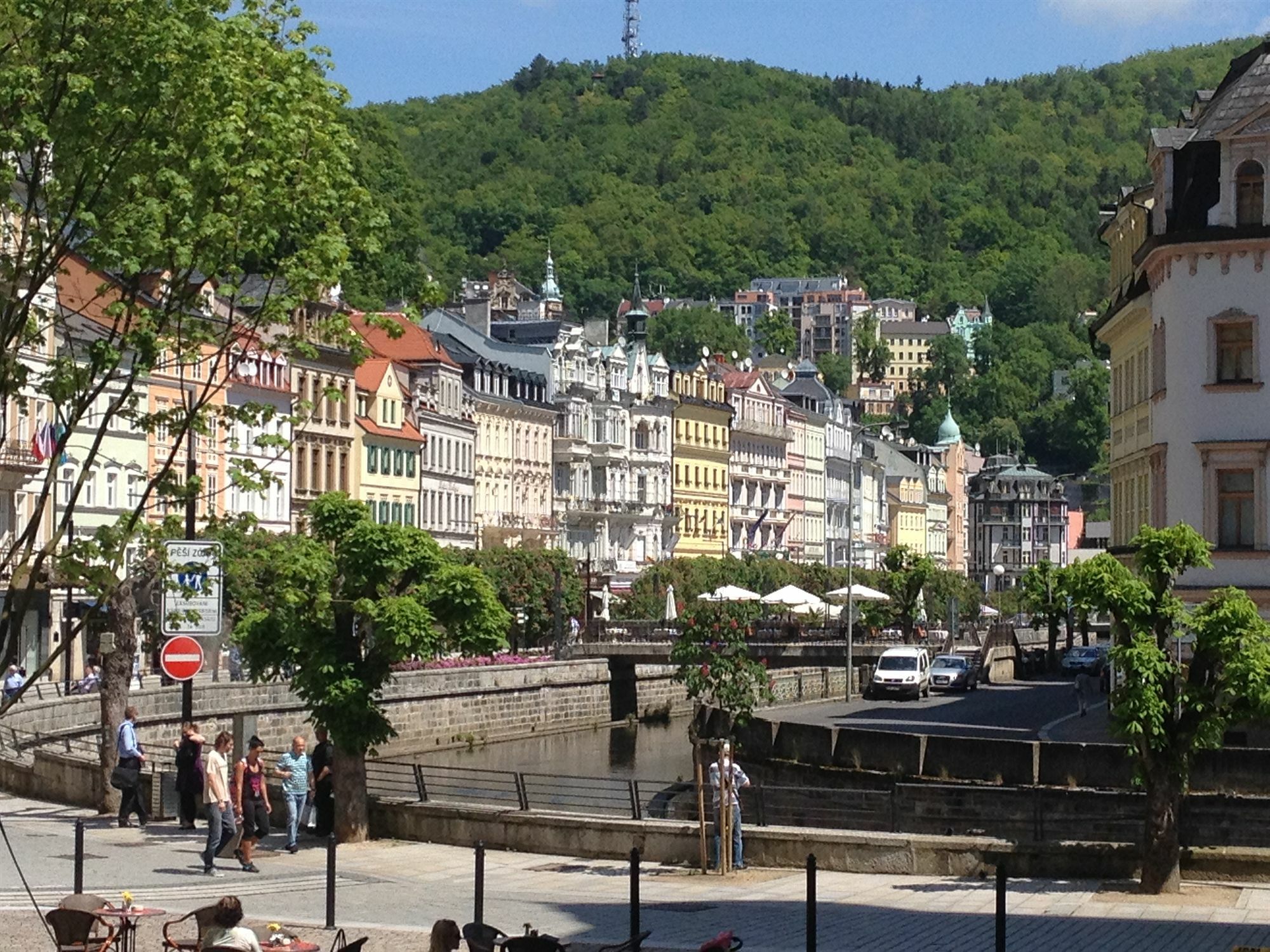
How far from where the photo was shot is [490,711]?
74.6 m

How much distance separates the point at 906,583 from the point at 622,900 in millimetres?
85736

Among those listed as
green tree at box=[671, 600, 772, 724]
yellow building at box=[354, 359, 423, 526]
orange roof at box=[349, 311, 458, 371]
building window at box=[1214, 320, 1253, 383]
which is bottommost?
green tree at box=[671, 600, 772, 724]

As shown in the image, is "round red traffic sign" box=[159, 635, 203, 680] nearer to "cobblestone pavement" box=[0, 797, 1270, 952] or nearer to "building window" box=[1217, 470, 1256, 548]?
"cobblestone pavement" box=[0, 797, 1270, 952]

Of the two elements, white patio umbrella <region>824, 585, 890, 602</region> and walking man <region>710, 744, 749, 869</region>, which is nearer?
walking man <region>710, 744, 749, 869</region>

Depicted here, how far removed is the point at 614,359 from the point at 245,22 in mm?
117956

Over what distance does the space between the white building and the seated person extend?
94.9ft

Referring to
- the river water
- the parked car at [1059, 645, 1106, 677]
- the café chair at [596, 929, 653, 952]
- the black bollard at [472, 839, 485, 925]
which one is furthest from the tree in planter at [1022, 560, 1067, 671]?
the river water

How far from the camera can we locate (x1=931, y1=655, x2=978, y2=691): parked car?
263 ft

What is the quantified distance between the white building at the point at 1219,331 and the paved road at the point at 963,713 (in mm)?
8850

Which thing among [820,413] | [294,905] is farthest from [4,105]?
[820,413]

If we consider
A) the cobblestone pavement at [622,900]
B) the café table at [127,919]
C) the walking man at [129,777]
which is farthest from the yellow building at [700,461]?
the café table at [127,919]

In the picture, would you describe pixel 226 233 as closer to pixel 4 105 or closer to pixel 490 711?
pixel 4 105

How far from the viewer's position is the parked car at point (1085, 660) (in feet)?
276

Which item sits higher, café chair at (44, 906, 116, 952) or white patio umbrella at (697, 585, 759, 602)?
white patio umbrella at (697, 585, 759, 602)
